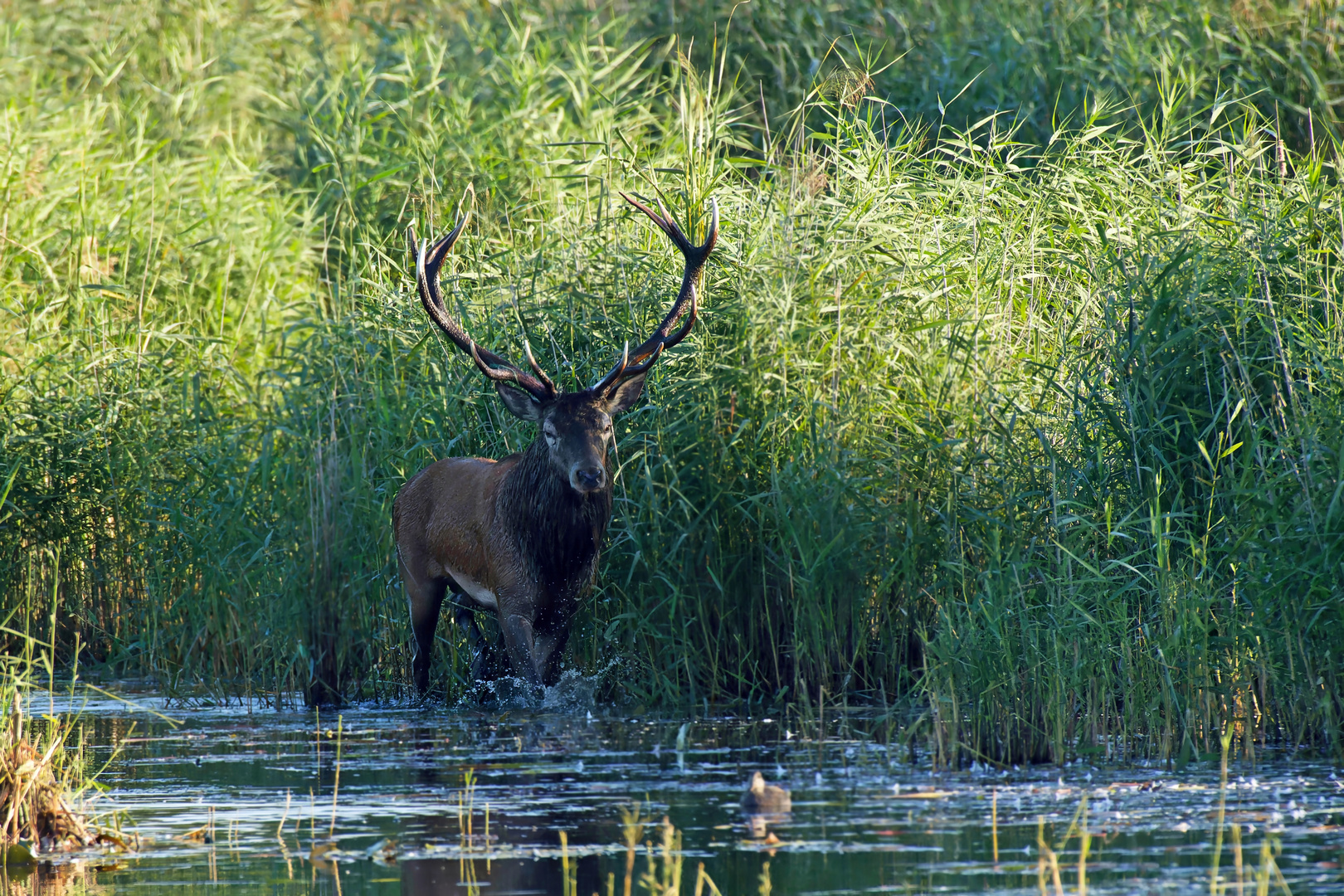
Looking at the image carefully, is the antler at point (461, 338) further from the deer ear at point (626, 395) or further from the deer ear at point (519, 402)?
the deer ear at point (626, 395)

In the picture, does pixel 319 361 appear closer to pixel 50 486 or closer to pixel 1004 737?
pixel 50 486

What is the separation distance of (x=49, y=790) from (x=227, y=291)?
27.1 ft

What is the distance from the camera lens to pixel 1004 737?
6.72 m

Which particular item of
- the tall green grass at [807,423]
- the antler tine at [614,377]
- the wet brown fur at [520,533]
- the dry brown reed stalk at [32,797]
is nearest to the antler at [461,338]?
the wet brown fur at [520,533]

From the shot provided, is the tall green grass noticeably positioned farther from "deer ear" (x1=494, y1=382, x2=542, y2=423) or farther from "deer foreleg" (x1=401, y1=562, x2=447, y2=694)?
"deer ear" (x1=494, y1=382, x2=542, y2=423)

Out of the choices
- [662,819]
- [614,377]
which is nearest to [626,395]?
[614,377]

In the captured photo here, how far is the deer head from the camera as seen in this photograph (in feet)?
27.6

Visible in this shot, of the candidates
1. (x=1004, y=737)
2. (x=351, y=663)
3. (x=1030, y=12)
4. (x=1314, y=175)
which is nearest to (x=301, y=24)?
(x=1030, y=12)

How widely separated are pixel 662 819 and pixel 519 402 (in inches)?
127

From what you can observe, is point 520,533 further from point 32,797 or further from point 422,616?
point 32,797

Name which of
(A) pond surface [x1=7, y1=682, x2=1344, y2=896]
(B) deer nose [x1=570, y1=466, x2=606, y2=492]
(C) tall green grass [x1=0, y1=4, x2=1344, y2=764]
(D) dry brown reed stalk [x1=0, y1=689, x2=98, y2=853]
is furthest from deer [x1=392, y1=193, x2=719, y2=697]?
(D) dry brown reed stalk [x1=0, y1=689, x2=98, y2=853]

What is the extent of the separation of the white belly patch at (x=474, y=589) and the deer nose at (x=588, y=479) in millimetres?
981

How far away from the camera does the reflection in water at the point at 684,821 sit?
504cm

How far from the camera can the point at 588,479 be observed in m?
8.25
